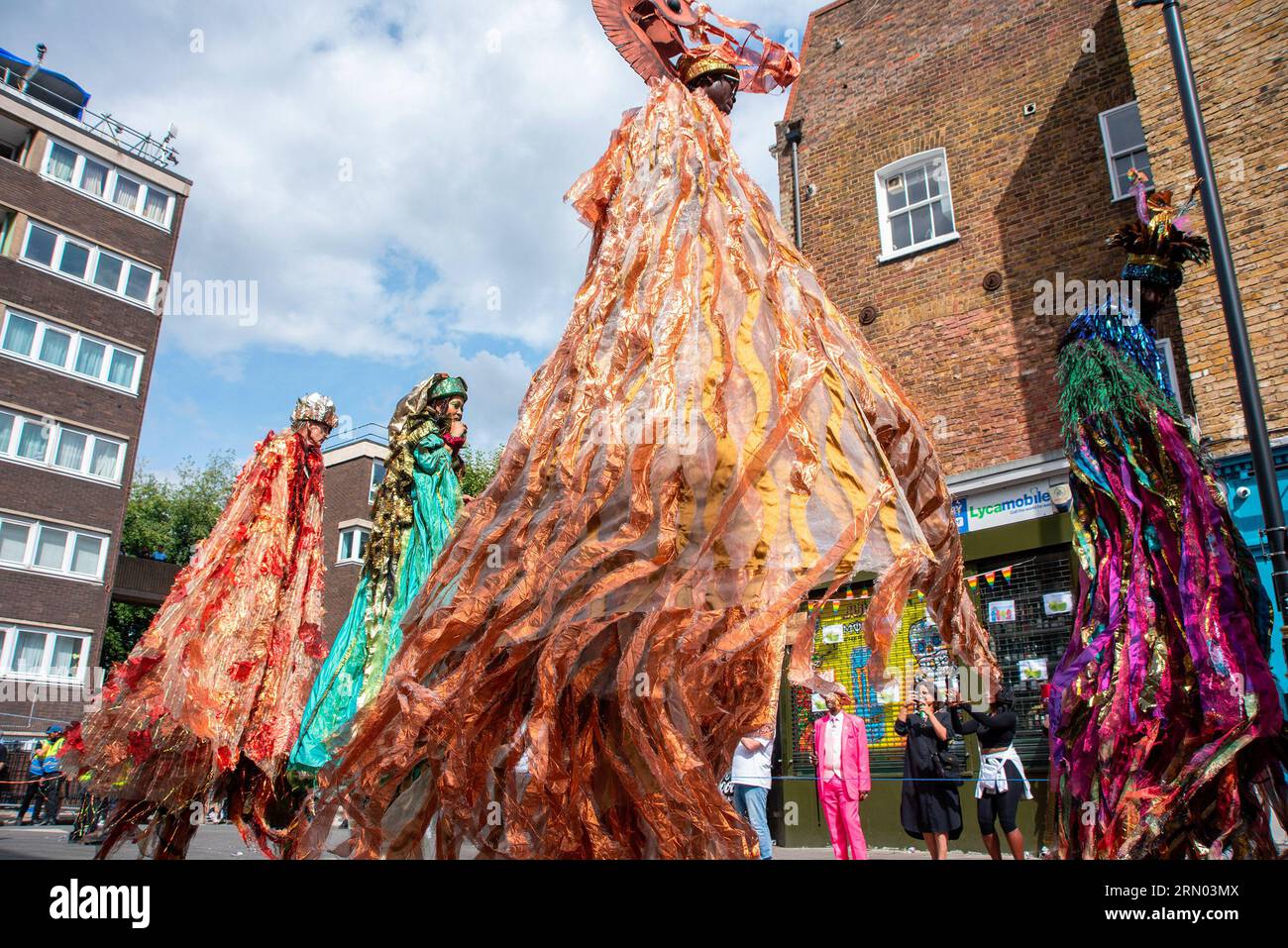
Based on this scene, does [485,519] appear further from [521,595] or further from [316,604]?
[316,604]

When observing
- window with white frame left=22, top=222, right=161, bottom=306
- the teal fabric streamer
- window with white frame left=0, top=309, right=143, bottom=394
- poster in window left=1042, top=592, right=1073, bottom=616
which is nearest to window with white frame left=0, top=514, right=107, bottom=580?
window with white frame left=0, top=309, right=143, bottom=394

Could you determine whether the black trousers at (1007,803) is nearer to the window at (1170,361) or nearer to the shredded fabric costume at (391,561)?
the shredded fabric costume at (391,561)

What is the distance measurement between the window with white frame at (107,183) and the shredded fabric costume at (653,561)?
1024 inches

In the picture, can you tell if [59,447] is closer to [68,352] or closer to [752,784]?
[68,352]

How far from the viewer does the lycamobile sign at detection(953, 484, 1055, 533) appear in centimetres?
998

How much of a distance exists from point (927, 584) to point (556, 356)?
1159 mm

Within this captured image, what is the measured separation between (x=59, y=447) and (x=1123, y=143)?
899 inches

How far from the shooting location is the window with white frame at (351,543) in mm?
28406

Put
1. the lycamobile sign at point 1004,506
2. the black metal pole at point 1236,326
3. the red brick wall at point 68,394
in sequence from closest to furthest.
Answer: the black metal pole at point 1236,326 → the lycamobile sign at point 1004,506 → the red brick wall at point 68,394

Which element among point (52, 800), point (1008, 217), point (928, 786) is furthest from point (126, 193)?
point (928, 786)

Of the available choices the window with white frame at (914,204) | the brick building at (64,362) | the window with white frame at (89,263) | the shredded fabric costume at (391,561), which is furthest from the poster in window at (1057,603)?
the window with white frame at (89,263)

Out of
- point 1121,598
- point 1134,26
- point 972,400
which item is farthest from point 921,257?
point 1121,598

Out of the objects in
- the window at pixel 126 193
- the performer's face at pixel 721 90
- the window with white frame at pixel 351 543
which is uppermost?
the window at pixel 126 193

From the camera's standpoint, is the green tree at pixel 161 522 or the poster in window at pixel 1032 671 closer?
the poster in window at pixel 1032 671
